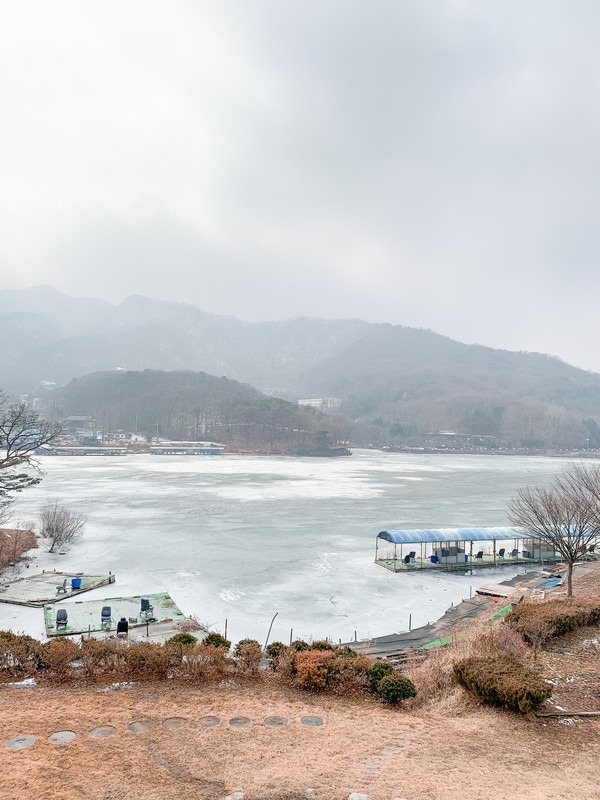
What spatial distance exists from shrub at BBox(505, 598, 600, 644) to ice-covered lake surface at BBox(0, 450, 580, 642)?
610cm

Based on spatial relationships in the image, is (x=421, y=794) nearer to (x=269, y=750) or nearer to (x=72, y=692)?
(x=269, y=750)

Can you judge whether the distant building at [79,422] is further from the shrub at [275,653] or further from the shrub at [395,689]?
the shrub at [395,689]

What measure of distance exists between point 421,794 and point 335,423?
160066 millimetres

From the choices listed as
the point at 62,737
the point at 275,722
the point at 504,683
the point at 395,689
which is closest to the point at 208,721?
the point at 275,722

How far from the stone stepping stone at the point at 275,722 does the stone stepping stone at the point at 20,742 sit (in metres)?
3.36

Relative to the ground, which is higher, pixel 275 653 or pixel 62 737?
pixel 62 737

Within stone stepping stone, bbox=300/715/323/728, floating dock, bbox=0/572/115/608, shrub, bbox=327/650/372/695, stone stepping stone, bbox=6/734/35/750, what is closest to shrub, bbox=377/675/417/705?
shrub, bbox=327/650/372/695

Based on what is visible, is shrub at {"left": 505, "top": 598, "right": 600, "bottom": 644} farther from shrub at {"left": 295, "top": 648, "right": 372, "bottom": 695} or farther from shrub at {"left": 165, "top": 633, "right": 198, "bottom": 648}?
shrub at {"left": 165, "top": 633, "right": 198, "bottom": 648}

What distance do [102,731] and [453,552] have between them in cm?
2583

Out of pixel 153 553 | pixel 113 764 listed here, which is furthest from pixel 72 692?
pixel 153 553

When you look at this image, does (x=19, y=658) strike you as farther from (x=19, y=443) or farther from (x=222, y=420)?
(x=222, y=420)

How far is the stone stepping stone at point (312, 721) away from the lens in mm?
8720

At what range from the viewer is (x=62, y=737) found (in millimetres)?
7941

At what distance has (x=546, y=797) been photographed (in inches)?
257
